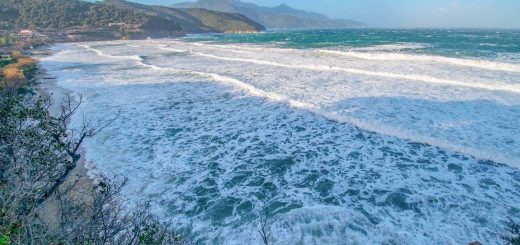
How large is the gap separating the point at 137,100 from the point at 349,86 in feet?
47.4

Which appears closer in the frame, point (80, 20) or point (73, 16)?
point (80, 20)

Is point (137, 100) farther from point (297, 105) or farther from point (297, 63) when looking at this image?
point (297, 63)

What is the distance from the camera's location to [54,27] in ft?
360

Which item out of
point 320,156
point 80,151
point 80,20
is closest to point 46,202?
point 80,151

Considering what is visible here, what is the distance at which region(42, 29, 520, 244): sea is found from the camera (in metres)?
8.12

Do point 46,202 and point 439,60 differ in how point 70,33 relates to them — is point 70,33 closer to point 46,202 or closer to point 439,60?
point 439,60

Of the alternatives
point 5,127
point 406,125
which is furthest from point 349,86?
→ point 5,127

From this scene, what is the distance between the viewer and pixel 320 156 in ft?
39.6

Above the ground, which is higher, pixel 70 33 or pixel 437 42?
pixel 70 33

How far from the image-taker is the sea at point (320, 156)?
8.12 meters

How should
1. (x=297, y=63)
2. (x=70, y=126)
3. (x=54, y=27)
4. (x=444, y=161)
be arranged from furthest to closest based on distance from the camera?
(x=54, y=27) → (x=297, y=63) → (x=70, y=126) → (x=444, y=161)

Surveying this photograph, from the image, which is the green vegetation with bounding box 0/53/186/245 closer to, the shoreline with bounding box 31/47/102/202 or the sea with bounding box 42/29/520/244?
the shoreline with bounding box 31/47/102/202

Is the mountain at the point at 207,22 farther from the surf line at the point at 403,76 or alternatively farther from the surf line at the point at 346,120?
the surf line at the point at 346,120

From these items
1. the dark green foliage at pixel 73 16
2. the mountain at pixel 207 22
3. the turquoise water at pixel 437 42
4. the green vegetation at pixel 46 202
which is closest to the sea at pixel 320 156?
the green vegetation at pixel 46 202
